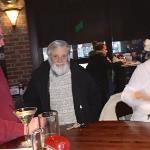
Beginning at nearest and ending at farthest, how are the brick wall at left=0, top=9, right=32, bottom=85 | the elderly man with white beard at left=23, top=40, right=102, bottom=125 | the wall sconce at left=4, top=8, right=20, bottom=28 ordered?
the elderly man with white beard at left=23, top=40, right=102, bottom=125
the wall sconce at left=4, top=8, right=20, bottom=28
the brick wall at left=0, top=9, right=32, bottom=85

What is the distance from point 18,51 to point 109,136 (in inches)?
179

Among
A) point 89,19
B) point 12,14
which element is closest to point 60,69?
point 12,14

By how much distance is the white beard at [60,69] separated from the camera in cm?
356

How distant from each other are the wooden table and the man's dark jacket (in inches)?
27.2

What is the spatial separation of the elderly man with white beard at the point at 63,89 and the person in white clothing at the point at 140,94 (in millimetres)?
421

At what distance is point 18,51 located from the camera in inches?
267

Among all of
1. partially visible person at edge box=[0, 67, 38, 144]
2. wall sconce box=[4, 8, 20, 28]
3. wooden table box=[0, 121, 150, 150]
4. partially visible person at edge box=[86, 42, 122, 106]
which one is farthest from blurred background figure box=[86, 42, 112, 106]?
partially visible person at edge box=[0, 67, 38, 144]

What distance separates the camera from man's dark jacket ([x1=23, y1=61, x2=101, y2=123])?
3.53 m

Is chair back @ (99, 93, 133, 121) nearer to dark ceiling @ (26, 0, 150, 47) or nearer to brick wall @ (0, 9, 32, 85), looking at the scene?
brick wall @ (0, 9, 32, 85)

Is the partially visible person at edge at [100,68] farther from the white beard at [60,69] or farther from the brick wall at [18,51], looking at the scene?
the white beard at [60,69]

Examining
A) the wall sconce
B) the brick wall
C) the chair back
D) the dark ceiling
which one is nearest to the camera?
the chair back

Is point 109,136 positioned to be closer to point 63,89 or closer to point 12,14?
point 63,89

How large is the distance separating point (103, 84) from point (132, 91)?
324cm

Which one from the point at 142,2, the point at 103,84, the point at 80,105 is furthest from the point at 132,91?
the point at 142,2
